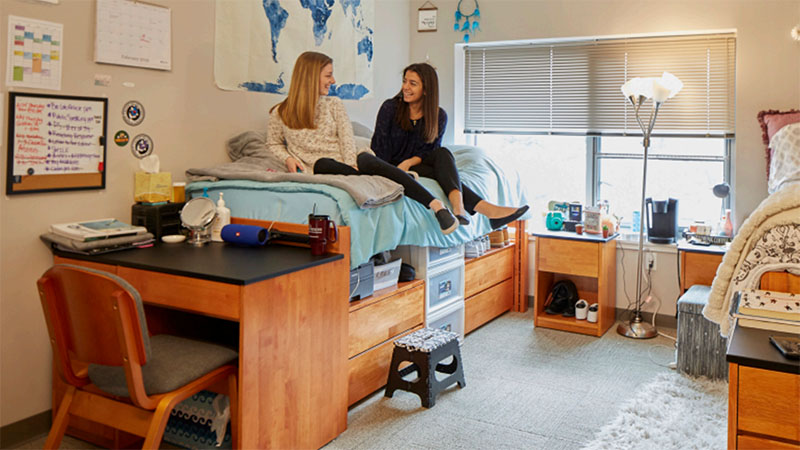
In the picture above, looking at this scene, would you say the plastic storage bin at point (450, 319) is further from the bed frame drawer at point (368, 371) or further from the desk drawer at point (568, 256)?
the desk drawer at point (568, 256)

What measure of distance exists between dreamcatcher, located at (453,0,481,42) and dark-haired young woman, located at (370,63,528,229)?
1.10 meters

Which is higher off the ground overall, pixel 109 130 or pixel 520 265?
pixel 109 130

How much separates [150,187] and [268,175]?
48 centimetres

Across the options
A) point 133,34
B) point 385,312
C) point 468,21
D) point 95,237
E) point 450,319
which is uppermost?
point 468,21

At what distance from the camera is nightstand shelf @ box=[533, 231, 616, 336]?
380 centimetres

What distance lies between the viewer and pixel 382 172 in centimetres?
309

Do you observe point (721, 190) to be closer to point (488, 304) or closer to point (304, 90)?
point (488, 304)

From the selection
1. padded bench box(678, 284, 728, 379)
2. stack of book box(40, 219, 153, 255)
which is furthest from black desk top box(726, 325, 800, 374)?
stack of book box(40, 219, 153, 255)

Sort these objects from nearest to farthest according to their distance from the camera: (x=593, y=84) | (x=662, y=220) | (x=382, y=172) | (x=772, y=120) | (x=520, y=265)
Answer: (x=382, y=172)
(x=772, y=120)
(x=662, y=220)
(x=593, y=84)
(x=520, y=265)

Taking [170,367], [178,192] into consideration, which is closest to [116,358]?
[170,367]

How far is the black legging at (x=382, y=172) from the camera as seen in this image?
3.04 m

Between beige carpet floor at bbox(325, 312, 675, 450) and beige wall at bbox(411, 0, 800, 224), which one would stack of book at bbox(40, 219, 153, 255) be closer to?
beige carpet floor at bbox(325, 312, 675, 450)

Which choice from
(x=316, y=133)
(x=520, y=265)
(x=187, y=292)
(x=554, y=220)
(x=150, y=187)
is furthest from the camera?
(x=520, y=265)

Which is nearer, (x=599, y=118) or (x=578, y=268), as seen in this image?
(x=578, y=268)
